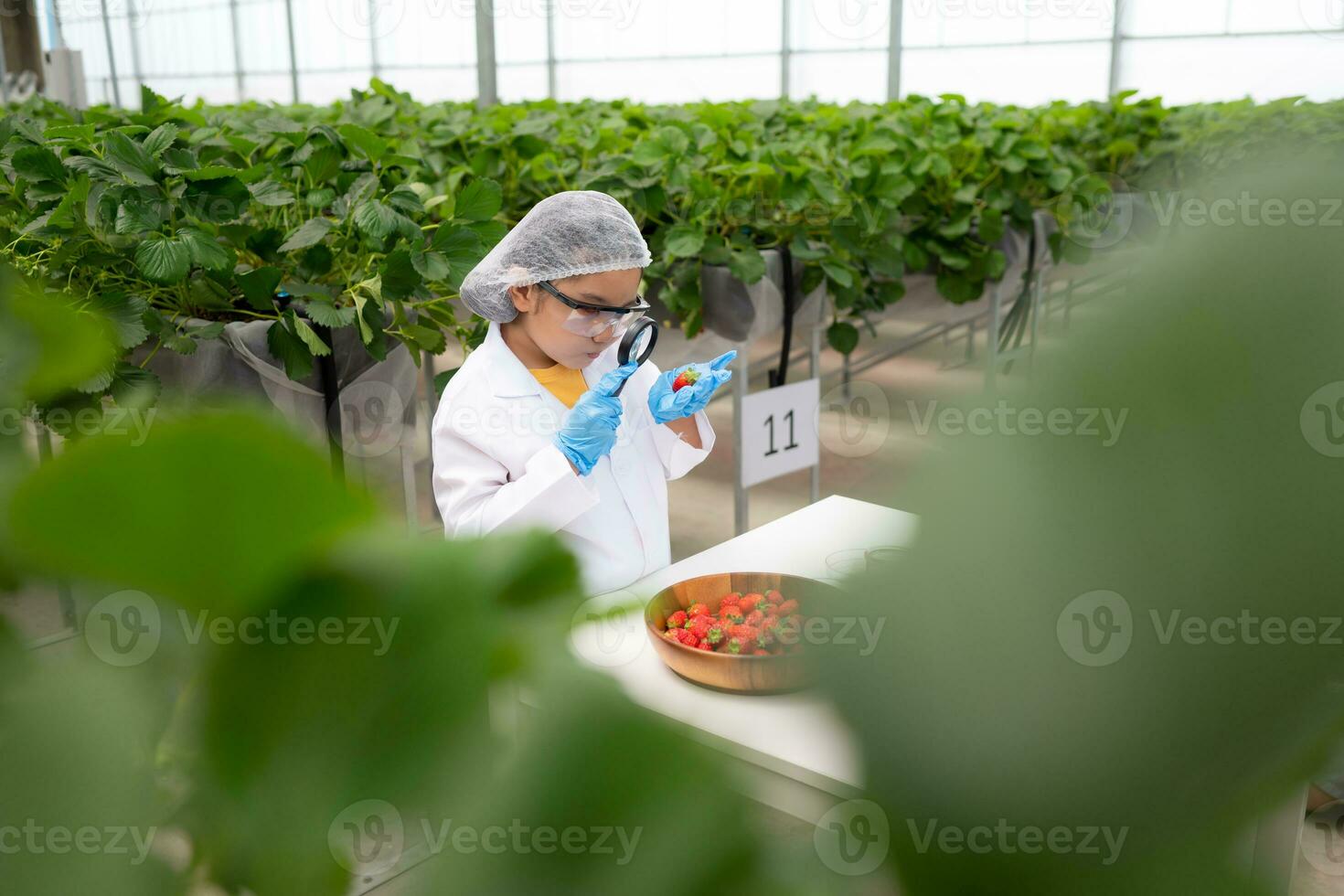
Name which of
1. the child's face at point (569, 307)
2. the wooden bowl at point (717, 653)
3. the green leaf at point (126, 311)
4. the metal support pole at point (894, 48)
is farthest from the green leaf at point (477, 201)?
the metal support pole at point (894, 48)

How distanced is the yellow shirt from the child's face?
50mm

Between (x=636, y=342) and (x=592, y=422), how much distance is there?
0.21 metres

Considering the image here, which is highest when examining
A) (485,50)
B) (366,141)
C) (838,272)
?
(485,50)

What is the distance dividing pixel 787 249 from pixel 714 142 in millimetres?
404

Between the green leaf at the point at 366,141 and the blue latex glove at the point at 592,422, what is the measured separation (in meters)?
0.85

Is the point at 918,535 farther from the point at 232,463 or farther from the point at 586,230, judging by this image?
the point at 586,230

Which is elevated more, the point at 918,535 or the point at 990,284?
the point at 918,535

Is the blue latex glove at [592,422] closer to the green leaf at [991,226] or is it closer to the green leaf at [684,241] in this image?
the green leaf at [684,241]

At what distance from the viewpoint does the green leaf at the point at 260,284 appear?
2092mm

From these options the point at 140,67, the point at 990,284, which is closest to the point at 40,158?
the point at 990,284

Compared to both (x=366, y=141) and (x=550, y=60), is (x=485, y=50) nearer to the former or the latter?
(x=366, y=141)

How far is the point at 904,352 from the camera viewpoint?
4.42 meters

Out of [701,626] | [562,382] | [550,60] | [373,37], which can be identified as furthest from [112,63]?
[701,626]

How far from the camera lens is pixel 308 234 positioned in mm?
2131
